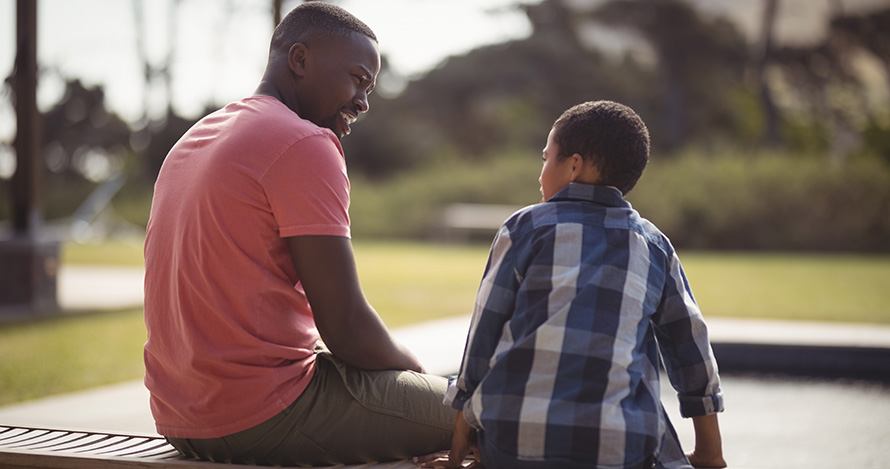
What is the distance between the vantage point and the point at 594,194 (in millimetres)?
1620

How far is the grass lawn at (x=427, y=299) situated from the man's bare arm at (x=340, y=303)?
2.94m

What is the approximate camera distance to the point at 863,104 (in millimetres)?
22391

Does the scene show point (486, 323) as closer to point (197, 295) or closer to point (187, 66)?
point (197, 295)

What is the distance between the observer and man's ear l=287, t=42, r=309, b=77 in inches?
69.4

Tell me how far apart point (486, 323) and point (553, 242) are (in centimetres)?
20

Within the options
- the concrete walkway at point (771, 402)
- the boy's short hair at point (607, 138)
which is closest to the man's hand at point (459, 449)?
the boy's short hair at point (607, 138)

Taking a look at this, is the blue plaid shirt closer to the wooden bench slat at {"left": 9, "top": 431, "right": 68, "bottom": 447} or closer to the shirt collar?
the shirt collar

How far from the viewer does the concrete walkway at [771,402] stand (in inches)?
138

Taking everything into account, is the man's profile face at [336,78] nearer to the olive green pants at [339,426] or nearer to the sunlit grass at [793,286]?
the olive green pants at [339,426]

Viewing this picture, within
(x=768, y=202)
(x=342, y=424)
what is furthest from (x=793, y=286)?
(x=342, y=424)

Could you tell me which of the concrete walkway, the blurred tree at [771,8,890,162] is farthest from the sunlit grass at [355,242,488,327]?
the blurred tree at [771,8,890,162]

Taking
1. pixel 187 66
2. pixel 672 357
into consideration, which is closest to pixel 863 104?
pixel 187 66

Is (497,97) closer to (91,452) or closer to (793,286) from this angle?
(793,286)

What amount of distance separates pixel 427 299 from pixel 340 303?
653 cm
